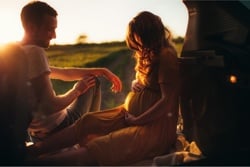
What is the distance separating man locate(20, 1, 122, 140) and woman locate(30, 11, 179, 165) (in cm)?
14

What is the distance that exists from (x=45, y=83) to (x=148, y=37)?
79cm

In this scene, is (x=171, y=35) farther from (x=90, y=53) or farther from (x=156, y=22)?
(x=90, y=53)

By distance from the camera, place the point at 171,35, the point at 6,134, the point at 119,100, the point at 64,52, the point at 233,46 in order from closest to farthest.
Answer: the point at 6,134 → the point at 233,46 → the point at 171,35 → the point at 119,100 → the point at 64,52

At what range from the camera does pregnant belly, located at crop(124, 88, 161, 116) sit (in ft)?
11.9

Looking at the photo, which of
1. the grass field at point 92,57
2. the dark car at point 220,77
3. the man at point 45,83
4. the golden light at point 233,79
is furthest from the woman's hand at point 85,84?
the grass field at point 92,57

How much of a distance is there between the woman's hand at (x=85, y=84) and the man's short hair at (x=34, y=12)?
0.54m

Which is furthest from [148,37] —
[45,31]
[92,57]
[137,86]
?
[92,57]

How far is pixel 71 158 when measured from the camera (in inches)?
138

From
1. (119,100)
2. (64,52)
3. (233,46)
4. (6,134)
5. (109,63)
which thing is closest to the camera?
(6,134)

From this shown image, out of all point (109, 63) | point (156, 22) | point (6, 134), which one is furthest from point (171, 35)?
point (109, 63)

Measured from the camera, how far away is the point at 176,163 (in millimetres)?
3492

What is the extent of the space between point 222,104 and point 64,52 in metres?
7.09

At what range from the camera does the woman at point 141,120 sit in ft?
11.5

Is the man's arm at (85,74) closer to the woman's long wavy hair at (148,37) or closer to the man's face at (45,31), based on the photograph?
the woman's long wavy hair at (148,37)
